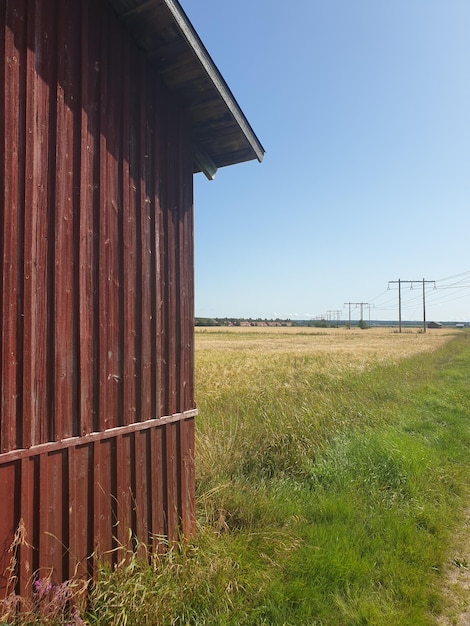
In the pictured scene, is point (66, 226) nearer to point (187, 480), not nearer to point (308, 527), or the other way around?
point (187, 480)

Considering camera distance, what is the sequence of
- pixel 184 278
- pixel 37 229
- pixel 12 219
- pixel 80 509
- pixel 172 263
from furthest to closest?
1. pixel 184 278
2. pixel 172 263
3. pixel 80 509
4. pixel 37 229
5. pixel 12 219

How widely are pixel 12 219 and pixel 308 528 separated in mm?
3766

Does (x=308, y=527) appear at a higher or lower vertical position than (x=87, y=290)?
lower

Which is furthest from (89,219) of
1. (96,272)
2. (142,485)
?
(142,485)

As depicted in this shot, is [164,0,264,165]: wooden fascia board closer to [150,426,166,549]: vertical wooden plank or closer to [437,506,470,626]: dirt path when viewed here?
[150,426,166,549]: vertical wooden plank

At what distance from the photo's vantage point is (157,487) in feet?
12.2

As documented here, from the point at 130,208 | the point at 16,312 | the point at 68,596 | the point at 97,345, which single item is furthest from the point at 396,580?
the point at 130,208

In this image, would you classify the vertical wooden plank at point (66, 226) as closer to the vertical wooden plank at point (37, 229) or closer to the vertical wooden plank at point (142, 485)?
the vertical wooden plank at point (37, 229)

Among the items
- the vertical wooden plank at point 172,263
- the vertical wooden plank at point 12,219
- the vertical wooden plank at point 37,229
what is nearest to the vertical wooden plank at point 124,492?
the vertical wooden plank at point 172,263

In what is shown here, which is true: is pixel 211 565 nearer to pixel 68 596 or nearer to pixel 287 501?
pixel 68 596

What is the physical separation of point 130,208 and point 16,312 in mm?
1399

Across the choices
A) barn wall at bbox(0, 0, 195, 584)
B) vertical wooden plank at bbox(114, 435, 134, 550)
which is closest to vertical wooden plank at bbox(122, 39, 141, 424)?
barn wall at bbox(0, 0, 195, 584)

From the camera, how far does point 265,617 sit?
292 centimetres

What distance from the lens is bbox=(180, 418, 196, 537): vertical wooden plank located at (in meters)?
4.01
